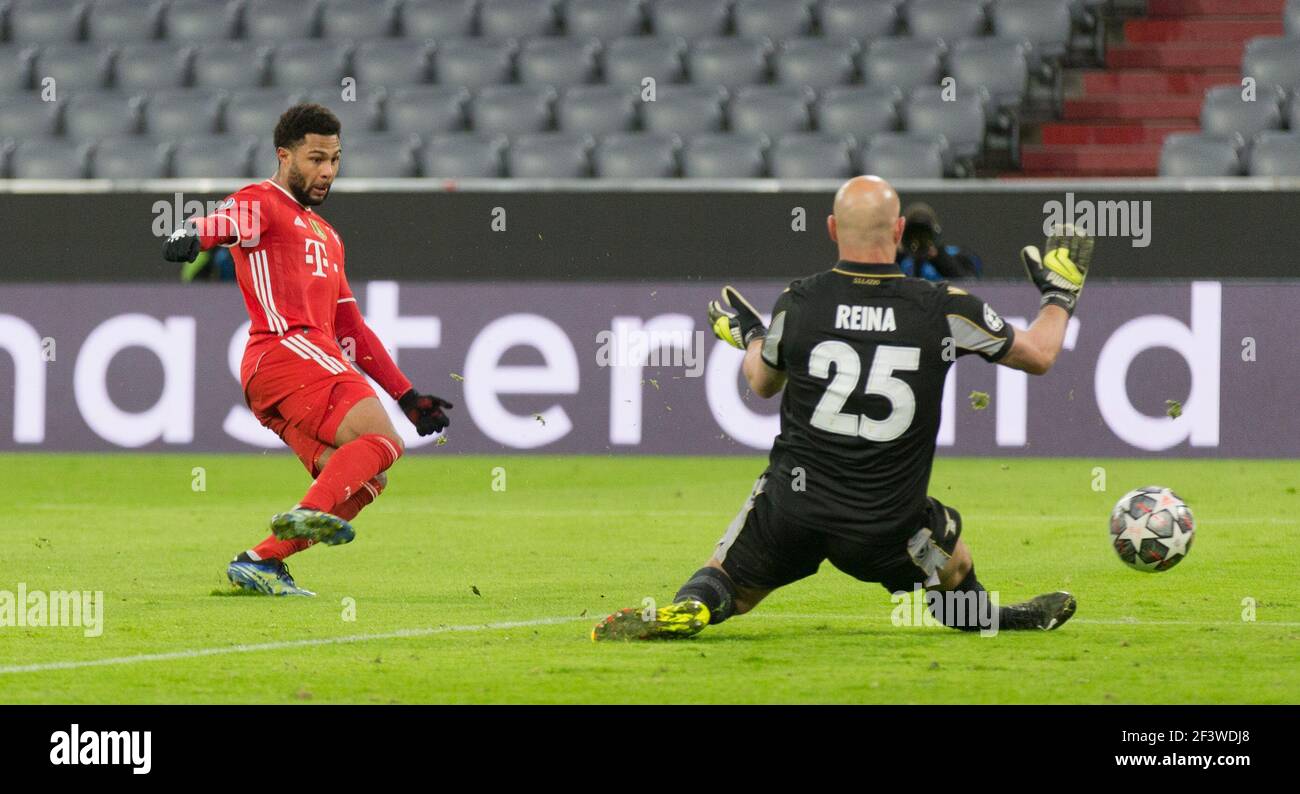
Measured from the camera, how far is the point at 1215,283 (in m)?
14.2

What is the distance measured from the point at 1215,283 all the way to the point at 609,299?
14.0 ft

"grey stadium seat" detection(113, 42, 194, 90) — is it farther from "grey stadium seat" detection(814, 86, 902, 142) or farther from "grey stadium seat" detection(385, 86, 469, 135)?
"grey stadium seat" detection(814, 86, 902, 142)

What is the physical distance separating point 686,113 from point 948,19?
2482 mm


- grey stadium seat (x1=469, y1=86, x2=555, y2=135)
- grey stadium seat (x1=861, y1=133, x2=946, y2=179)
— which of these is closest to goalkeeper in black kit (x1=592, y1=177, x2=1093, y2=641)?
grey stadium seat (x1=861, y1=133, x2=946, y2=179)

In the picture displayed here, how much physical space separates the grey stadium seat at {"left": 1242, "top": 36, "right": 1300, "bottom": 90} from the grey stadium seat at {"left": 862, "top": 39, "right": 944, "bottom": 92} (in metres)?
2.53

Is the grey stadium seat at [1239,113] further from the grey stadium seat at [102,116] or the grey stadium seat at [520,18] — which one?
the grey stadium seat at [102,116]

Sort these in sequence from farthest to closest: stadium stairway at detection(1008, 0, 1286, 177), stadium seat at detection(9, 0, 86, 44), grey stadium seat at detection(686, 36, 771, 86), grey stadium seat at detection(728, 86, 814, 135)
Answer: stadium seat at detection(9, 0, 86, 44) → grey stadium seat at detection(686, 36, 771, 86) → stadium stairway at detection(1008, 0, 1286, 177) → grey stadium seat at detection(728, 86, 814, 135)

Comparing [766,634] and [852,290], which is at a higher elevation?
[852,290]

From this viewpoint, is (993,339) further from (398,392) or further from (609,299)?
(609,299)

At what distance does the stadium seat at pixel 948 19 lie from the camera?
57.2ft

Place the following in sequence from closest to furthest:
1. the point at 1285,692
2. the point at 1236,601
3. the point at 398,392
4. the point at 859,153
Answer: the point at 1285,692, the point at 1236,601, the point at 398,392, the point at 859,153

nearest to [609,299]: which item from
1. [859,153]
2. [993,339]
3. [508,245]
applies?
[508,245]

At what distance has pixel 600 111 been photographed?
17.1 m

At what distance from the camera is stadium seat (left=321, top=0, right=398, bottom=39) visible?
61.5ft
